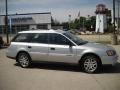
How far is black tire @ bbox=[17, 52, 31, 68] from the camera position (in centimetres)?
1141

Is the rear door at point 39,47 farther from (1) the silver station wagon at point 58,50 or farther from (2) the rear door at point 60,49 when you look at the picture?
(2) the rear door at point 60,49

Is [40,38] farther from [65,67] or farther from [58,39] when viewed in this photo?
[65,67]

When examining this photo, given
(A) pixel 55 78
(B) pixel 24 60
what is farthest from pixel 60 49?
(B) pixel 24 60

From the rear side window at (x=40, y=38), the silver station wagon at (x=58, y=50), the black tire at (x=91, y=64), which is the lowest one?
the black tire at (x=91, y=64)

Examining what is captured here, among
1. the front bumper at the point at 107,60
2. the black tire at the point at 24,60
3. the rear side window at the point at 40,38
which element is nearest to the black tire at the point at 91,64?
the front bumper at the point at 107,60

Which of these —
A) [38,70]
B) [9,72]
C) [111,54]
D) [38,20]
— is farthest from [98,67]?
[38,20]

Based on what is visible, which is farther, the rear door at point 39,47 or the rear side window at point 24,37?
the rear side window at point 24,37

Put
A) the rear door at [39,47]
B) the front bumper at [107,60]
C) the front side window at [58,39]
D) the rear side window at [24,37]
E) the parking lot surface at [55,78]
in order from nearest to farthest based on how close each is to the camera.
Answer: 1. the parking lot surface at [55,78]
2. the front bumper at [107,60]
3. the front side window at [58,39]
4. the rear door at [39,47]
5. the rear side window at [24,37]

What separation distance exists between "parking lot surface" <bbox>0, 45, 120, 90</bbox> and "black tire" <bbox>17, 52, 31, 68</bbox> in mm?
230

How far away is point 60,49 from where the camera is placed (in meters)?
10.6

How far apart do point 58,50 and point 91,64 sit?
4.76ft

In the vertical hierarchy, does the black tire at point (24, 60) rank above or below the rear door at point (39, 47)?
below

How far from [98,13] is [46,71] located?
290ft

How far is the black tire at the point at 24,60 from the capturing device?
1141cm
